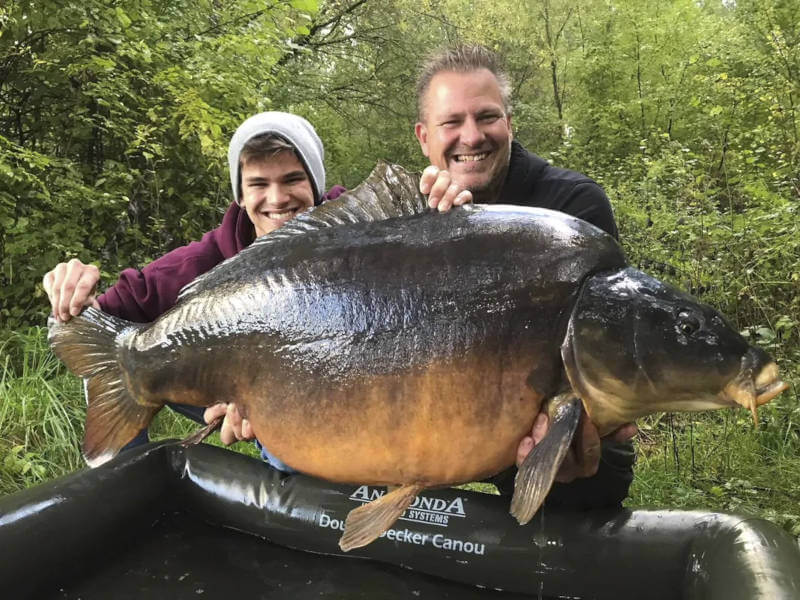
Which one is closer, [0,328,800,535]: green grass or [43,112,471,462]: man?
[43,112,471,462]: man

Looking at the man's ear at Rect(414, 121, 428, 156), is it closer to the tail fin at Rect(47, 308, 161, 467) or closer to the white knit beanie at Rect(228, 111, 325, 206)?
the white knit beanie at Rect(228, 111, 325, 206)

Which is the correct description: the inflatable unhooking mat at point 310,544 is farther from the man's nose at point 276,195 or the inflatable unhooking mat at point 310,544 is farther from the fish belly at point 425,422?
the man's nose at point 276,195

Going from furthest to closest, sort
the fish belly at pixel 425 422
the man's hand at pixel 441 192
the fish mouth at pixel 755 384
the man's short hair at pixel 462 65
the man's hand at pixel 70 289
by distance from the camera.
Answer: the man's short hair at pixel 462 65 < the man's hand at pixel 70 289 < the man's hand at pixel 441 192 < the fish belly at pixel 425 422 < the fish mouth at pixel 755 384

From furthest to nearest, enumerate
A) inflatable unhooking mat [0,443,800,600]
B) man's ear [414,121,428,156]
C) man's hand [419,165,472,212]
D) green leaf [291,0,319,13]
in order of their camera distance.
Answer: green leaf [291,0,319,13] < man's ear [414,121,428,156] < inflatable unhooking mat [0,443,800,600] < man's hand [419,165,472,212]

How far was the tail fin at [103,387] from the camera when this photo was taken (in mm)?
1444

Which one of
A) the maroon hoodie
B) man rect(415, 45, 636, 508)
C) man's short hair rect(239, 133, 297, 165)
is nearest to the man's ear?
man rect(415, 45, 636, 508)

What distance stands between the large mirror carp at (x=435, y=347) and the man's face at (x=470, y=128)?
83cm

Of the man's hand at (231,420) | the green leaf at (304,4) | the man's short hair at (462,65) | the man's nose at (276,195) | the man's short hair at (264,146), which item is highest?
the green leaf at (304,4)

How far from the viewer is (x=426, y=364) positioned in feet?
3.94

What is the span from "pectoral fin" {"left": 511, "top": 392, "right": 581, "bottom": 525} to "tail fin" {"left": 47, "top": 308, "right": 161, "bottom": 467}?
846mm

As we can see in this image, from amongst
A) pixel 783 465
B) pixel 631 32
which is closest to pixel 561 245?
pixel 783 465

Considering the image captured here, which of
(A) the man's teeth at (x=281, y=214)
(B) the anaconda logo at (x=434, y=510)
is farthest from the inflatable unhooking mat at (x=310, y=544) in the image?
(A) the man's teeth at (x=281, y=214)

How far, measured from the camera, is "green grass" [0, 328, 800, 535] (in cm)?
254

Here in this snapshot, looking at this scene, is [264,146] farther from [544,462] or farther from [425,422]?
[544,462]
